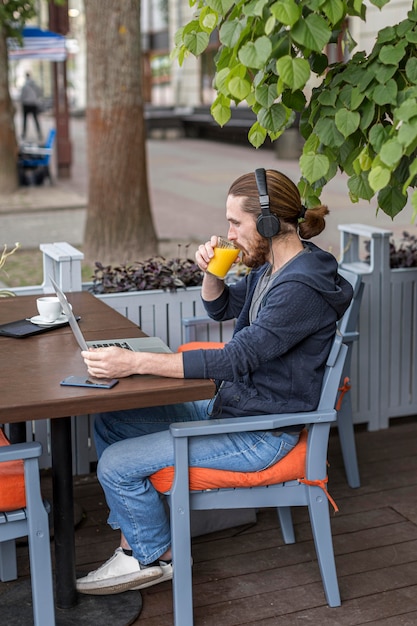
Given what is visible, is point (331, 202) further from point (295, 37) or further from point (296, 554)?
point (295, 37)

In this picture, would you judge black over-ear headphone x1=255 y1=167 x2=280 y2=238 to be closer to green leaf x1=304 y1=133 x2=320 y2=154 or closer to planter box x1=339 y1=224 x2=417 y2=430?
green leaf x1=304 y1=133 x2=320 y2=154

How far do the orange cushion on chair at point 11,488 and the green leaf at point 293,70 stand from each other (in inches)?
57.9

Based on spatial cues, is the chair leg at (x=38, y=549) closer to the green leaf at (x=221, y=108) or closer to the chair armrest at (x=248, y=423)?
the chair armrest at (x=248, y=423)

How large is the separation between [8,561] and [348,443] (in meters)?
1.73

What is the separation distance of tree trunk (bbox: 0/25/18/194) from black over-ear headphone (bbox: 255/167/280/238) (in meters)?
13.4

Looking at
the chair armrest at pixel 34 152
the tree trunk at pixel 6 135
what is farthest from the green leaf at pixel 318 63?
the chair armrest at pixel 34 152

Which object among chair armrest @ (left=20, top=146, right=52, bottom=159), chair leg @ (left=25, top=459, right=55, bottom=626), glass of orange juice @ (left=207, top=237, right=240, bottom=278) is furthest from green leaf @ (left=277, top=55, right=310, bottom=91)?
chair armrest @ (left=20, top=146, right=52, bottom=159)

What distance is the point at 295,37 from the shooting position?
2.50 m

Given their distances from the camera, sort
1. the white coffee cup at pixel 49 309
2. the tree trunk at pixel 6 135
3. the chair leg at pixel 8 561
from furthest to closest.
A: the tree trunk at pixel 6 135 < the white coffee cup at pixel 49 309 < the chair leg at pixel 8 561

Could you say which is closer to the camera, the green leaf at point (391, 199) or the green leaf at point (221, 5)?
the green leaf at point (221, 5)

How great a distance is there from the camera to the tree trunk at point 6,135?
15.6 meters

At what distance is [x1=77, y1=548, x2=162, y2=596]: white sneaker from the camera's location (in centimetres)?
334

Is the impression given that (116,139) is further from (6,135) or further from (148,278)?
(6,135)

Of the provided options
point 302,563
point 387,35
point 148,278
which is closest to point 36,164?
point 148,278
